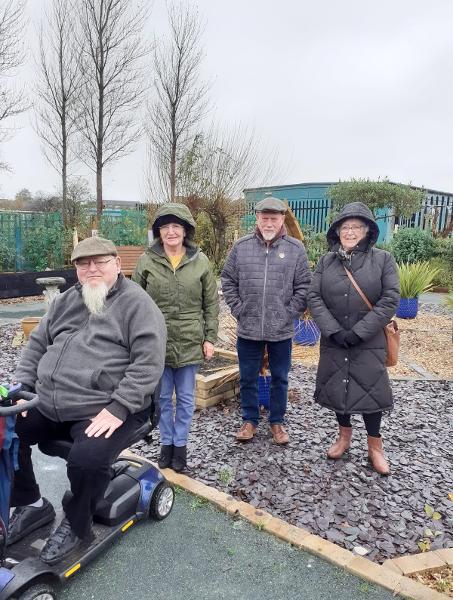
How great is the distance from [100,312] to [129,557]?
3.92 feet

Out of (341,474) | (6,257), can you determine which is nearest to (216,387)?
(341,474)

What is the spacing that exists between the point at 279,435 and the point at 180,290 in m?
1.38

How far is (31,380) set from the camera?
7.79 feet

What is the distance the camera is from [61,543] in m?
2.03

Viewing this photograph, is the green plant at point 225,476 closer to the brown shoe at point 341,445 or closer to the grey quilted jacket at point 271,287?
the brown shoe at point 341,445

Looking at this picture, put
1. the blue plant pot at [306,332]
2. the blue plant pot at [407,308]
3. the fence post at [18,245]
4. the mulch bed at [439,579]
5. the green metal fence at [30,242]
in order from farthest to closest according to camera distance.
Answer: the fence post at [18,245], the green metal fence at [30,242], the blue plant pot at [407,308], the blue plant pot at [306,332], the mulch bed at [439,579]

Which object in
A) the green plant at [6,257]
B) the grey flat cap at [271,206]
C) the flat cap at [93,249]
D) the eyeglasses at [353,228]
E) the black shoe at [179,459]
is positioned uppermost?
the grey flat cap at [271,206]

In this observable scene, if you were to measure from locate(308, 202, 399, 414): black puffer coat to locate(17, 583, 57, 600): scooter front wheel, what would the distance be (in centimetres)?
190

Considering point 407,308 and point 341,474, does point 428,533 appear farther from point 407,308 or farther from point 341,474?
point 407,308

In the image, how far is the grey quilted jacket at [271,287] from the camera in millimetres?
3227

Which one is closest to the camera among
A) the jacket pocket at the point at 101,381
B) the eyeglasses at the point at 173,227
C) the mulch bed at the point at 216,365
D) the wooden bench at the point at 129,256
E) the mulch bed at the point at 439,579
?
the mulch bed at the point at 439,579

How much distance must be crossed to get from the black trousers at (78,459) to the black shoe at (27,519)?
0.04 m

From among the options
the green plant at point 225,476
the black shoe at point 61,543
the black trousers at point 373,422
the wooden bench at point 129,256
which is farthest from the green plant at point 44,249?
the black shoe at point 61,543

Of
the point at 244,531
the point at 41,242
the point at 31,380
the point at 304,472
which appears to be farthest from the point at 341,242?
the point at 41,242
